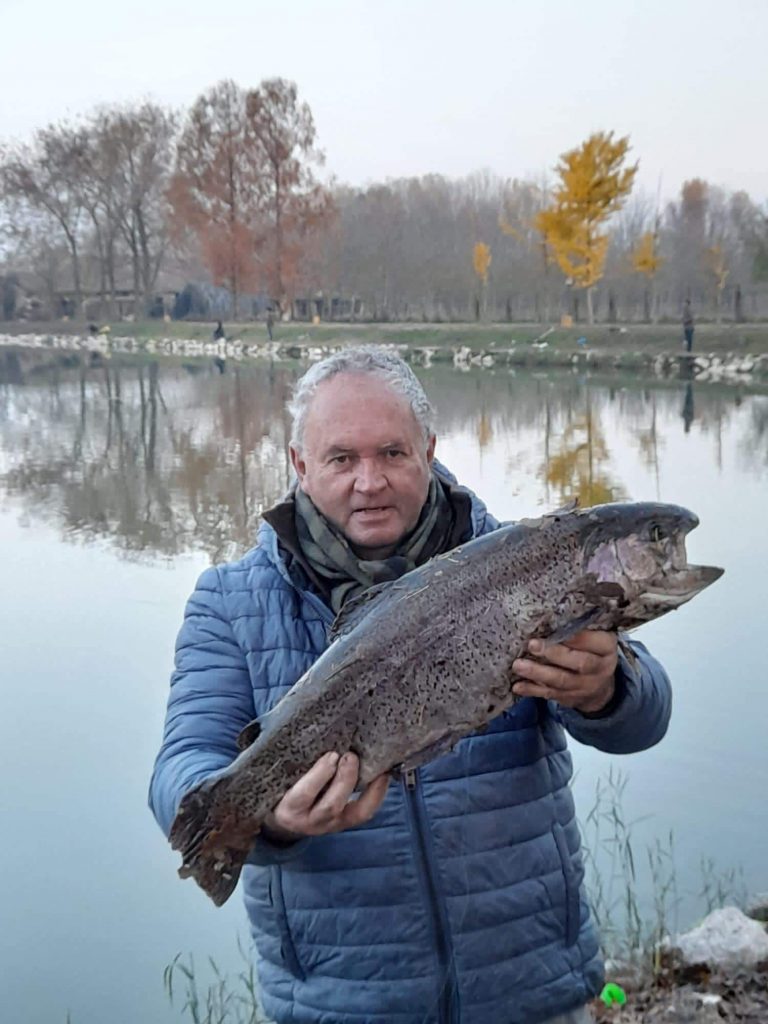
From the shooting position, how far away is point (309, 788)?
2164 mm

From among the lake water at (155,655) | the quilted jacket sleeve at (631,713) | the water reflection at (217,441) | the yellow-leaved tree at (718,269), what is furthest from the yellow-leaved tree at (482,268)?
the quilted jacket sleeve at (631,713)

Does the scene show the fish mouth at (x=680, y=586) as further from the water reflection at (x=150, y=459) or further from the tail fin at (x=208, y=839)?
the water reflection at (x=150, y=459)

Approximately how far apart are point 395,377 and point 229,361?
151 ft

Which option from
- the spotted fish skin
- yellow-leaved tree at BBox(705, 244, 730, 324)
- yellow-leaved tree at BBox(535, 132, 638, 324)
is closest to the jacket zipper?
the spotted fish skin

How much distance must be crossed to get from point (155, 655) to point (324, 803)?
22.5 feet

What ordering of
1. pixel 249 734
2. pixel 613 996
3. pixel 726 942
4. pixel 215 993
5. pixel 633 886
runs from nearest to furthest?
1. pixel 249 734
2. pixel 613 996
3. pixel 726 942
4. pixel 215 993
5. pixel 633 886

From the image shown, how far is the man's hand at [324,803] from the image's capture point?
2158 millimetres

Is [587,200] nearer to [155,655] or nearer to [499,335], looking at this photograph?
[499,335]

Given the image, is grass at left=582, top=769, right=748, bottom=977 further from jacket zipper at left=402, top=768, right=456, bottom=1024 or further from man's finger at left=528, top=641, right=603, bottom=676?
man's finger at left=528, top=641, right=603, bottom=676

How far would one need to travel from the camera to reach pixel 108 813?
6453mm

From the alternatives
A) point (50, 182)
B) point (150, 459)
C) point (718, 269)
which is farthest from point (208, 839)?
point (50, 182)

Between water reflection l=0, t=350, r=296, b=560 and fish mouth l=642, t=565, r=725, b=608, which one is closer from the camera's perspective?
fish mouth l=642, t=565, r=725, b=608

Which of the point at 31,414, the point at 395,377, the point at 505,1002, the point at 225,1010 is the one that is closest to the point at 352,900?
the point at 505,1002

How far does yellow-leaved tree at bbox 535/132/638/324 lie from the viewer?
41.8 metres
